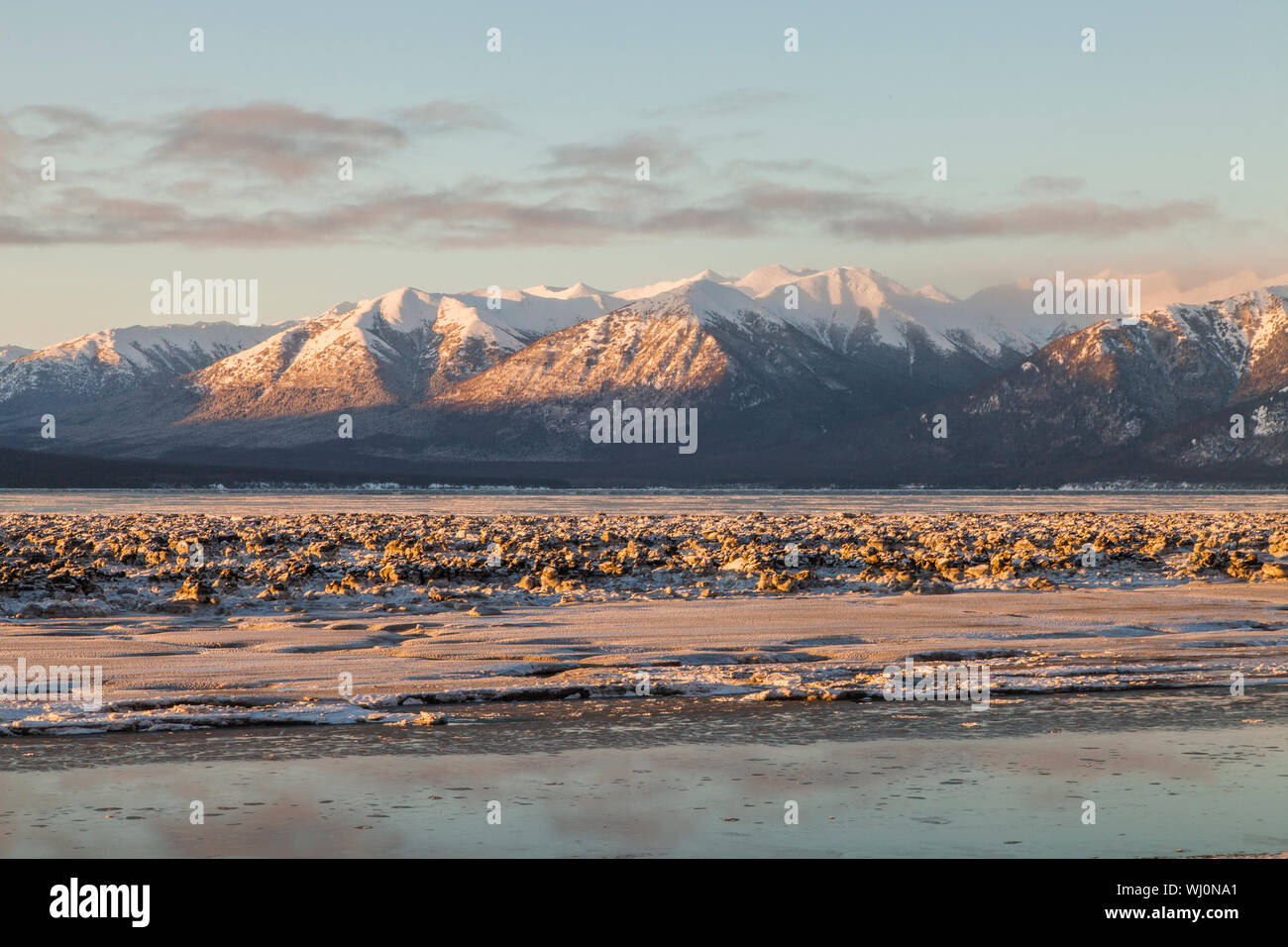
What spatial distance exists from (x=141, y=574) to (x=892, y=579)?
57.2 feet

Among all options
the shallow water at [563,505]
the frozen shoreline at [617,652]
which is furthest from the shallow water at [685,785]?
the shallow water at [563,505]

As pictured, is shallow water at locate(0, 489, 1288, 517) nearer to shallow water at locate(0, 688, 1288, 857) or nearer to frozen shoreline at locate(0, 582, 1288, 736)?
frozen shoreline at locate(0, 582, 1288, 736)

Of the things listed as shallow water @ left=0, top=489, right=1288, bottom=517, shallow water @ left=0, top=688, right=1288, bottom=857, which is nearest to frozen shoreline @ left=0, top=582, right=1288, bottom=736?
shallow water @ left=0, top=688, right=1288, bottom=857

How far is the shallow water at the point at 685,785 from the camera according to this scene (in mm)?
11555

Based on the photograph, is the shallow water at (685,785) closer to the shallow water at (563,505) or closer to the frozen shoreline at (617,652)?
the frozen shoreline at (617,652)

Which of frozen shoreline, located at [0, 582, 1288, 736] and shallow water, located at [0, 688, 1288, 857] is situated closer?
shallow water, located at [0, 688, 1288, 857]

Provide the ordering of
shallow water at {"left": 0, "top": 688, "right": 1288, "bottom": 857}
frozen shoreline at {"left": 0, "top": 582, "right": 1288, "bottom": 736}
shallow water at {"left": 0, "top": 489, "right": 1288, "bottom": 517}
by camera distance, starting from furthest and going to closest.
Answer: shallow water at {"left": 0, "top": 489, "right": 1288, "bottom": 517} < frozen shoreline at {"left": 0, "top": 582, "right": 1288, "bottom": 736} < shallow water at {"left": 0, "top": 688, "right": 1288, "bottom": 857}

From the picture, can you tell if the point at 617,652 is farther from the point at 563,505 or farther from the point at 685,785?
the point at 563,505

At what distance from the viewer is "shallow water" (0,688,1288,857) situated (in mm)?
11555

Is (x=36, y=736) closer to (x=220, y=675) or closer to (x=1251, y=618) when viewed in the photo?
(x=220, y=675)

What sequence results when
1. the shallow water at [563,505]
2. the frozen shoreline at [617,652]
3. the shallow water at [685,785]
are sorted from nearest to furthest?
1. the shallow water at [685,785]
2. the frozen shoreline at [617,652]
3. the shallow water at [563,505]

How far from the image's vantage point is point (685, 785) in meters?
13.6

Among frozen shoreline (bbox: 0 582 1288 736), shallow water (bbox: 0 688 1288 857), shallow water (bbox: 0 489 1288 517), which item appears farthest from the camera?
shallow water (bbox: 0 489 1288 517)
